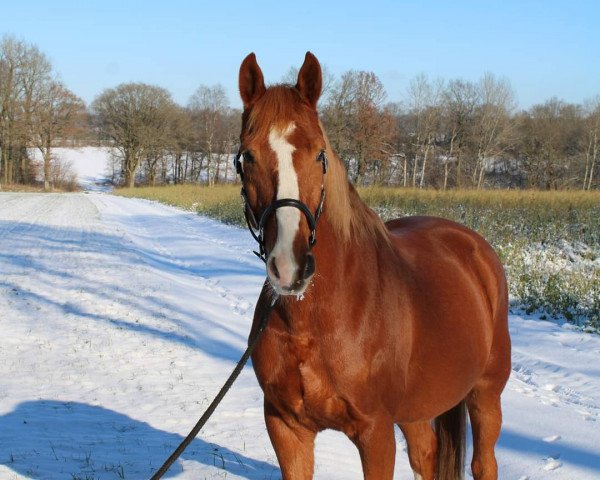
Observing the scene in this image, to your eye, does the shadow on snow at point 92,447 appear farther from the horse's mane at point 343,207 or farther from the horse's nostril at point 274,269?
the horse's nostril at point 274,269

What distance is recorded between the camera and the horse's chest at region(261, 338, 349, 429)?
2.07 metres

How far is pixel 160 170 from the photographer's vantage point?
63.2m

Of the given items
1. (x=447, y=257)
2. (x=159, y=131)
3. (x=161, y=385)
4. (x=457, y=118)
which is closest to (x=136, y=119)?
(x=159, y=131)

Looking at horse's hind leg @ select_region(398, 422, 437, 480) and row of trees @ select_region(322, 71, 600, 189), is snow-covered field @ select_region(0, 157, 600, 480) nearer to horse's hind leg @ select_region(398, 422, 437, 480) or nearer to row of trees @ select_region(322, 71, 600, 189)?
horse's hind leg @ select_region(398, 422, 437, 480)

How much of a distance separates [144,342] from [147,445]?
2774 millimetres

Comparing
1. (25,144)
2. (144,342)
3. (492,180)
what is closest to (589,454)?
(144,342)

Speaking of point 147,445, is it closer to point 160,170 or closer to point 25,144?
point 25,144

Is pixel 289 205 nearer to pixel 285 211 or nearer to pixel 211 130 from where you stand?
pixel 285 211

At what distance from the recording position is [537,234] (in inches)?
466

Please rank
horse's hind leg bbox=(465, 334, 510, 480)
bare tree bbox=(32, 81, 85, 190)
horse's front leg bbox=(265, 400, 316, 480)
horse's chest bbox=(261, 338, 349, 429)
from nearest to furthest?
horse's chest bbox=(261, 338, 349, 429), horse's front leg bbox=(265, 400, 316, 480), horse's hind leg bbox=(465, 334, 510, 480), bare tree bbox=(32, 81, 85, 190)

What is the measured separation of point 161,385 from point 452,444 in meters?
2.95

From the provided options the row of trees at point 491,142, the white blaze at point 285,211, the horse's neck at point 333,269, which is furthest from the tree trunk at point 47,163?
the white blaze at point 285,211

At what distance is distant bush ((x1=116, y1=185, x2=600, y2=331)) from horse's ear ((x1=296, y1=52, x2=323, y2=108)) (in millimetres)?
6176

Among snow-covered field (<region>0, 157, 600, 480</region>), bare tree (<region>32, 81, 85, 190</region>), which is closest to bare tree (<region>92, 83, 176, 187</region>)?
bare tree (<region>32, 81, 85, 190</region>)
